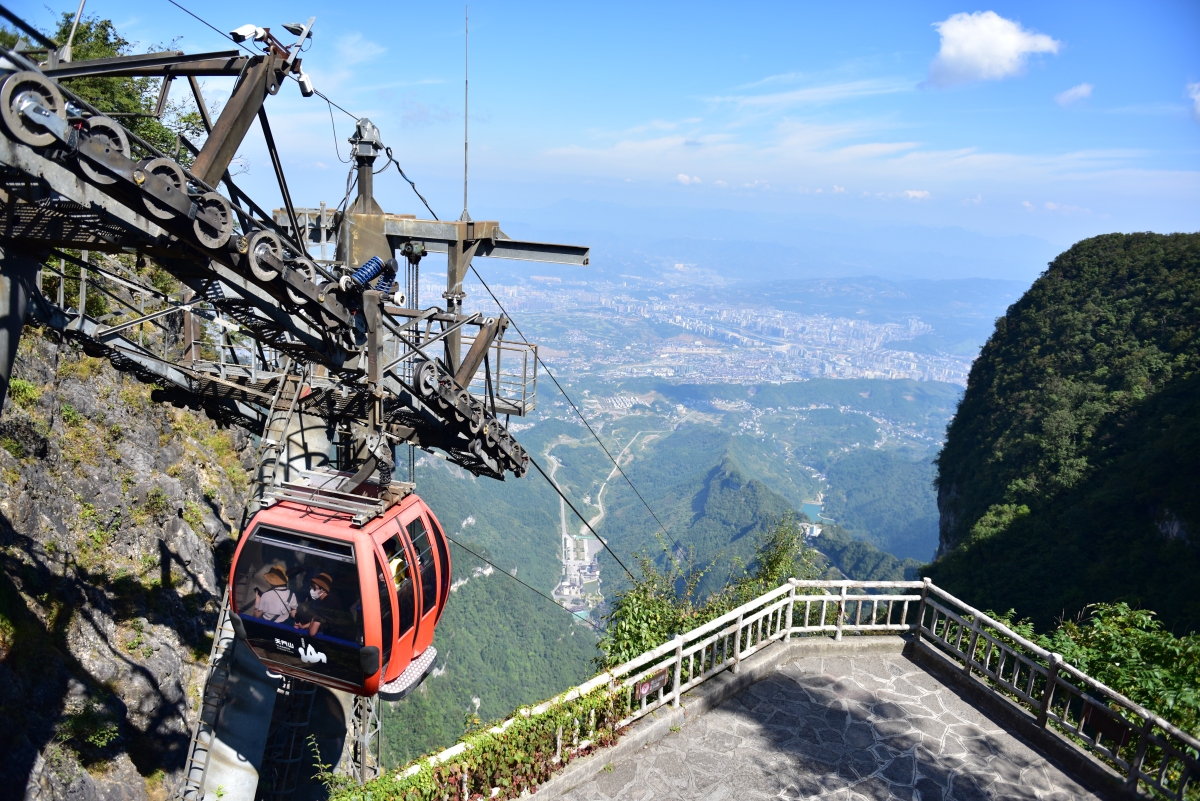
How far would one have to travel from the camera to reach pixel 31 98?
15.1ft

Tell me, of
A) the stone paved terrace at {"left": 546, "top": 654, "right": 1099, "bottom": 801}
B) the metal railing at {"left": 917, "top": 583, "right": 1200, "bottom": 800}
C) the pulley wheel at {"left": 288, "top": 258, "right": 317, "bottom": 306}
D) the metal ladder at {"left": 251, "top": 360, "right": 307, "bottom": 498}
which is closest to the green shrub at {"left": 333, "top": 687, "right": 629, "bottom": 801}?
the stone paved terrace at {"left": 546, "top": 654, "right": 1099, "bottom": 801}

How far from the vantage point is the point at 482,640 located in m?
65.2

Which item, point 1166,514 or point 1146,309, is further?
point 1146,309

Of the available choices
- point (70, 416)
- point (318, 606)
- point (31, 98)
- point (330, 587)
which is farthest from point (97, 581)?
point (31, 98)

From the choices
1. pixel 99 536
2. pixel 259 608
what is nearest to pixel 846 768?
pixel 259 608

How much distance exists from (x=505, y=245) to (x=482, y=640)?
58.4m

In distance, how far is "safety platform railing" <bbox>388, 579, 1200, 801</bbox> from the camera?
6.79 meters

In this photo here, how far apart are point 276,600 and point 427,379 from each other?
367 cm

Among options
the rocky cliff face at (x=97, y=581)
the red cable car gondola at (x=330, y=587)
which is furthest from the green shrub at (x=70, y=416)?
the red cable car gondola at (x=330, y=587)

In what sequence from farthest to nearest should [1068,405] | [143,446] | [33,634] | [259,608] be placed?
[1068,405]
[143,446]
[33,634]
[259,608]

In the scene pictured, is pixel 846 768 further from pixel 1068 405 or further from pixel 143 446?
pixel 1068 405

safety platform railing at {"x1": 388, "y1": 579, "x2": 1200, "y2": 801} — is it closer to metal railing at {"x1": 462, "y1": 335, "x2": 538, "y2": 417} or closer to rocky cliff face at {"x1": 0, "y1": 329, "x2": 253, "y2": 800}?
metal railing at {"x1": 462, "y1": 335, "x2": 538, "y2": 417}

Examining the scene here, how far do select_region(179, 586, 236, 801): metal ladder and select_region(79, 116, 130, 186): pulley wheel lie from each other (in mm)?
6448

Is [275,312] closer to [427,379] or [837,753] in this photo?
[427,379]
